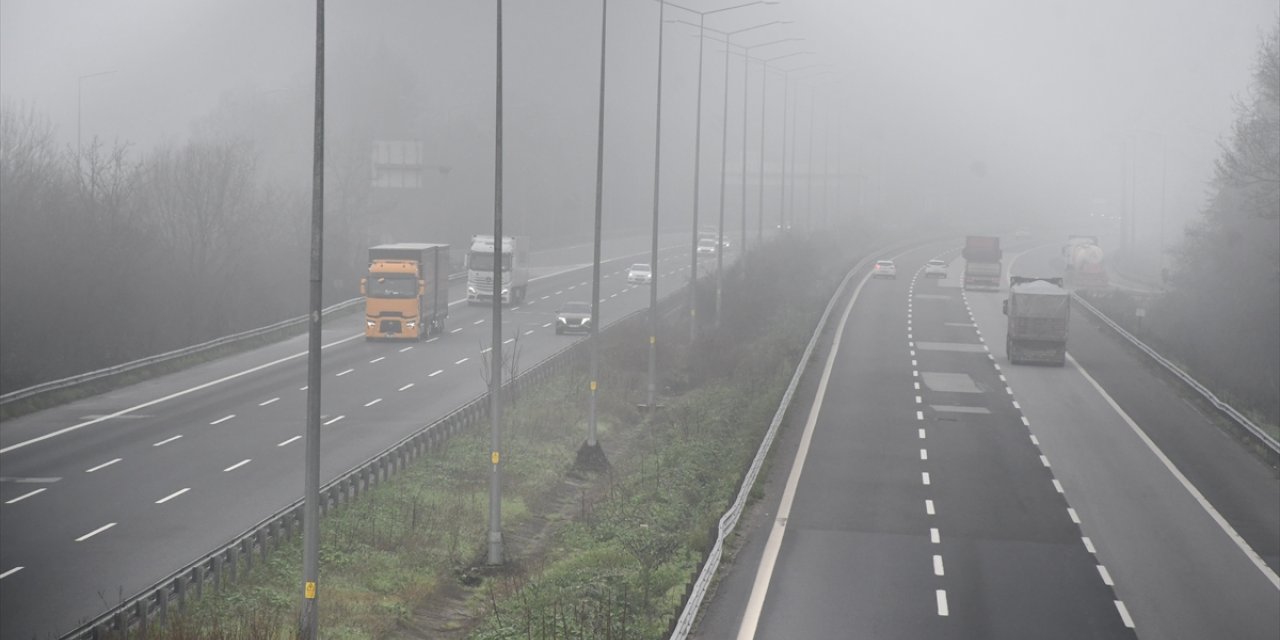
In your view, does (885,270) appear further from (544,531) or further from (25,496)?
(25,496)

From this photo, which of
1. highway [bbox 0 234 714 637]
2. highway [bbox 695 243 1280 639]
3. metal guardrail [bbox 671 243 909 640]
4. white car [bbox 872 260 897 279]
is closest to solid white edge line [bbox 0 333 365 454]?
highway [bbox 0 234 714 637]

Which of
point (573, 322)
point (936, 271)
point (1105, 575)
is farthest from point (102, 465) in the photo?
point (936, 271)

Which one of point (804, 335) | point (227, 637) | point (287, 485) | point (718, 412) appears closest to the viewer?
point (227, 637)

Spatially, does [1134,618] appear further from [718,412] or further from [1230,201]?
[1230,201]

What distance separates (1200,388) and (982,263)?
4165cm

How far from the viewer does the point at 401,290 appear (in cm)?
6066

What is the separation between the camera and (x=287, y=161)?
99.1 m

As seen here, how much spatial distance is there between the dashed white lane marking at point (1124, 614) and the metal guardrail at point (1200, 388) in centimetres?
1545

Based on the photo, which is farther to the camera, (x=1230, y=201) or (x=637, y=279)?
(x=637, y=279)

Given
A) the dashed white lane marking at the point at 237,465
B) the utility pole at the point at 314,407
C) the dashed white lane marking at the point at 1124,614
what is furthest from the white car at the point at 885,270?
the utility pole at the point at 314,407

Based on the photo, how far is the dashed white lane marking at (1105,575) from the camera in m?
23.9

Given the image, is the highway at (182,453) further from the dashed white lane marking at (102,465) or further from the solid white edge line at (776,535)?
the solid white edge line at (776,535)

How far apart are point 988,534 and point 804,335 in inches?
1180

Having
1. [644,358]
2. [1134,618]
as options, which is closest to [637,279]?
[644,358]
